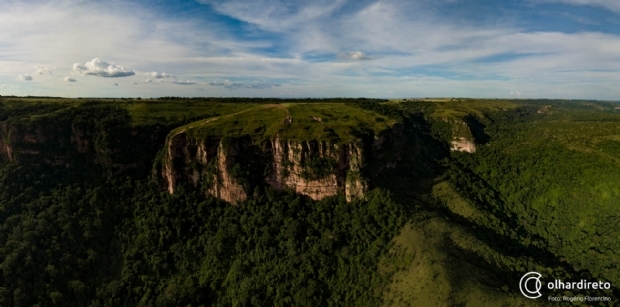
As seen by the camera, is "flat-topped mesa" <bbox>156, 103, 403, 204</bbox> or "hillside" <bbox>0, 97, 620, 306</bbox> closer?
"hillside" <bbox>0, 97, 620, 306</bbox>

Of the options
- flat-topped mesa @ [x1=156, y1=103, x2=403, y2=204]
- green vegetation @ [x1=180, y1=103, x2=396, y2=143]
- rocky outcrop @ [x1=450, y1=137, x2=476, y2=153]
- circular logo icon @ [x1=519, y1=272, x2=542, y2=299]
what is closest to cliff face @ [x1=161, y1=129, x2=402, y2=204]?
flat-topped mesa @ [x1=156, y1=103, x2=403, y2=204]

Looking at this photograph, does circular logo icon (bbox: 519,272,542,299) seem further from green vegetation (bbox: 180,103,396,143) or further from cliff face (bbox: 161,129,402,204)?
green vegetation (bbox: 180,103,396,143)

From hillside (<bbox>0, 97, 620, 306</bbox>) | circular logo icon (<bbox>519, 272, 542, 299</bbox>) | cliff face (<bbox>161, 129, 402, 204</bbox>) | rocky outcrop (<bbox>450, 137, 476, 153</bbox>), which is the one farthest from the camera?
rocky outcrop (<bbox>450, 137, 476, 153</bbox>)

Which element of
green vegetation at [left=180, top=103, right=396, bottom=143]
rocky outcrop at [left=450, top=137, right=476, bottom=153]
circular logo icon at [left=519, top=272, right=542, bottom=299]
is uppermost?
green vegetation at [left=180, top=103, right=396, bottom=143]

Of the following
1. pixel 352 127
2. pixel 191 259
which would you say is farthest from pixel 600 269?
pixel 191 259

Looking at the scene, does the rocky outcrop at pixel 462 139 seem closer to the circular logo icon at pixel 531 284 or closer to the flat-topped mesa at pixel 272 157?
the flat-topped mesa at pixel 272 157

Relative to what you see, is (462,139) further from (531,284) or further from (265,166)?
(265,166)

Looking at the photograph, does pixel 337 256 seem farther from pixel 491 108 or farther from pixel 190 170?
pixel 491 108
